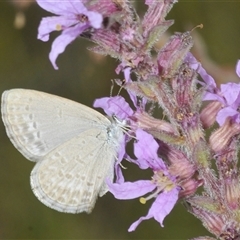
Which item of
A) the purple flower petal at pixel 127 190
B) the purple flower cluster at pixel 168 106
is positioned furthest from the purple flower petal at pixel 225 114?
the purple flower petal at pixel 127 190

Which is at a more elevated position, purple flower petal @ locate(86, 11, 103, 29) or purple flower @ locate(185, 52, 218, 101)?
purple flower petal @ locate(86, 11, 103, 29)

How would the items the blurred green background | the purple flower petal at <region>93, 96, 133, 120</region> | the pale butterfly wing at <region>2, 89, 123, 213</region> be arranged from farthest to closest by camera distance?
the blurred green background → the pale butterfly wing at <region>2, 89, 123, 213</region> → the purple flower petal at <region>93, 96, 133, 120</region>

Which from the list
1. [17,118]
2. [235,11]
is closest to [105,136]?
[17,118]

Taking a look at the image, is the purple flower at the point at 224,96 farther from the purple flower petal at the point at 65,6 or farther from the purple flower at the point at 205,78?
the purple flower petal at the point at 65,6

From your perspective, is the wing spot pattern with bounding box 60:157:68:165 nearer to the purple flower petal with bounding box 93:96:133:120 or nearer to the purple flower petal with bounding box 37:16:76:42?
the purple flower petal with bounding box 93:96:133:120

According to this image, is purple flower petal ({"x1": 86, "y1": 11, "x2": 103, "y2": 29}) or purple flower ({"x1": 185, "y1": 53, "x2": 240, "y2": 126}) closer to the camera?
purple flower petal ({"x1": 86, "y1": 11, "x2": 103, "y2": 29})

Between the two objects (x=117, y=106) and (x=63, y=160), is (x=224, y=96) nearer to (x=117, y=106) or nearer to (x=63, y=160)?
(x=117, y=106)

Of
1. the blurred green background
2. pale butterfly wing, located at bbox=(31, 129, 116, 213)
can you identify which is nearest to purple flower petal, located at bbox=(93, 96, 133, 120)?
pale butterfly wing, located at bbox=(31, 129, 116, 213)

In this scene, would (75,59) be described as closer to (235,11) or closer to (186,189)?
(235,11)
